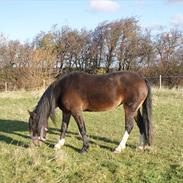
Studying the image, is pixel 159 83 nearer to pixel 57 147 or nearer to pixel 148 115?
pixel 148 115

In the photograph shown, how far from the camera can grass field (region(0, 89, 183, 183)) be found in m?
6.09

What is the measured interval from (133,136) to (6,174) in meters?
4.27

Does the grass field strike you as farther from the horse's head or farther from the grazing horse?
the grazing horse

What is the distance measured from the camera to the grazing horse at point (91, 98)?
7.94 metres

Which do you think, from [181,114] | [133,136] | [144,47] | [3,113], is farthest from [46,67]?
[133,136]

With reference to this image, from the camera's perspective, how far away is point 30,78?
28578 mm

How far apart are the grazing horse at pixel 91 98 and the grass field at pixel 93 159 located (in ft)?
1.42

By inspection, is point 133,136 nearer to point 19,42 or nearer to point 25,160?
point 25,160

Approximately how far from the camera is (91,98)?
317 inches

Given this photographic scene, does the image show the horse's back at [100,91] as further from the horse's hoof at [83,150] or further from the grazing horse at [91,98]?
the horse's hoof at [83,150]

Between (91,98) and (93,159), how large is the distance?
4.87 feet

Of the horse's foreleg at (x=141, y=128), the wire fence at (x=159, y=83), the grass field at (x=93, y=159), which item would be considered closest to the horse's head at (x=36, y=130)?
the grass field at (x=93, y=159)

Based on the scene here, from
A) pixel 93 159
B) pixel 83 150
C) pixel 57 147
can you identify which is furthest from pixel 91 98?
pixel 93 159

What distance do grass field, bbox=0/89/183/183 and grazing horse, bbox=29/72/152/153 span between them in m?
0.43
